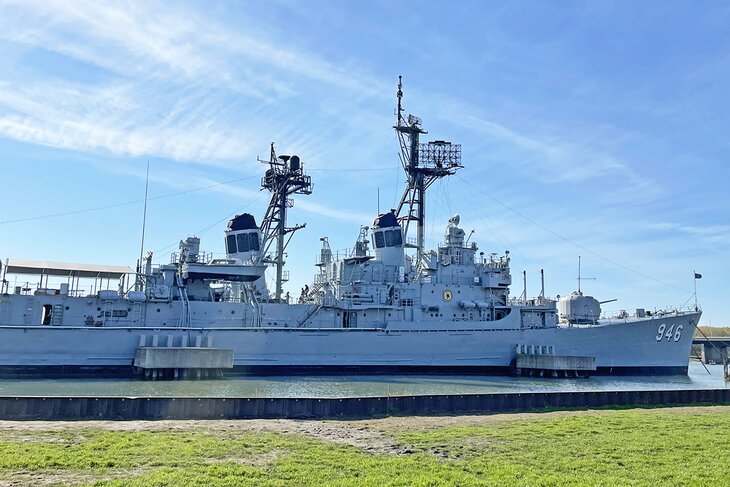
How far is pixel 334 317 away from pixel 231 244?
7371 millimetres

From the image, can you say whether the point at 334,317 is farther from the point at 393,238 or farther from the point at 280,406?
the point at 280,406

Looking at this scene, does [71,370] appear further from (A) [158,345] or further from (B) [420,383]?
(B) [420,383]

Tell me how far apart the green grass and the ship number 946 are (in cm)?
2641

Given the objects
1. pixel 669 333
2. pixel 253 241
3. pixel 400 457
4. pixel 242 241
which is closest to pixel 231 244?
pixel 242 241

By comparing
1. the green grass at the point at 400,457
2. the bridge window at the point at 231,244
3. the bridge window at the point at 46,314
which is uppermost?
the bridge window at the point at 231,244

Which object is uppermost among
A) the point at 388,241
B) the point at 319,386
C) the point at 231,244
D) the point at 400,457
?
the point at 388,241

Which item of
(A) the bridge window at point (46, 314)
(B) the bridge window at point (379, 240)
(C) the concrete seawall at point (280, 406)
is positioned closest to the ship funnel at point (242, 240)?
(B) the bridge window at point (379, 240)

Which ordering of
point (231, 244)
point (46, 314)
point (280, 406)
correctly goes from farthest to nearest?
Result: point (231, 244)
point (46, 314)
point (280, 406)

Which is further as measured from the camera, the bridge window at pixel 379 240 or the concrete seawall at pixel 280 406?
the bridge window at pixel 379 240

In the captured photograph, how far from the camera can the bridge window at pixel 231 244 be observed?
33.1m

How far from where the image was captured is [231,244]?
109ft

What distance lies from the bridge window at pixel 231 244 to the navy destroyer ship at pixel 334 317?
2.8 inches

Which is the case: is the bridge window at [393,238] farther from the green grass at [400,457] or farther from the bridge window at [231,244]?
the green grass at [400,457]

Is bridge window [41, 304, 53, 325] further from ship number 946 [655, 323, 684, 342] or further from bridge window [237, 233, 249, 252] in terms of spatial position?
ship number 946 [655, 323, 684, 342]
